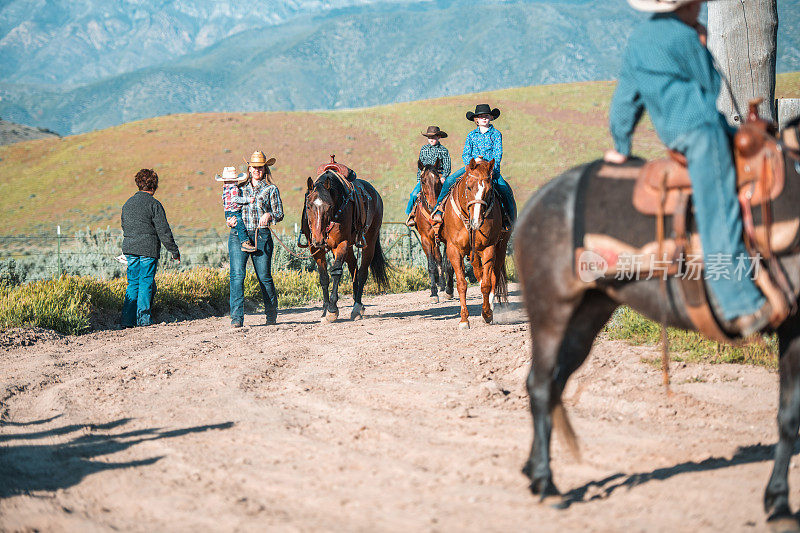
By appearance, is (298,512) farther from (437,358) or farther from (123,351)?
(123,351)

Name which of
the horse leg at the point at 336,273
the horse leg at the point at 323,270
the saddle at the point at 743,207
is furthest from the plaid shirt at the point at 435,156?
the saddle at the point at 743,207

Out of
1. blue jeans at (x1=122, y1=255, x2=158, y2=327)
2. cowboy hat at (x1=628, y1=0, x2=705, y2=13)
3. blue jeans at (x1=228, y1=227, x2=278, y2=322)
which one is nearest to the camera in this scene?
cowboy hat at (x1=628, y1=0, x2=705, y2=13)

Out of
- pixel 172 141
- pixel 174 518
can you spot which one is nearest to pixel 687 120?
pixel 174 518

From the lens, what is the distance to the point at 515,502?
14.1 ft

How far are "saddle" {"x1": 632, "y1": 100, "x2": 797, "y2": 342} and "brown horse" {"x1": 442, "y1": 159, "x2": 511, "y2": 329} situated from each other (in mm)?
5708

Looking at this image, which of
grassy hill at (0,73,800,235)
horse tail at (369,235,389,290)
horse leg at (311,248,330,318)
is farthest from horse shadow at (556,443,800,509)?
grassy hill at (0,73,800,235)

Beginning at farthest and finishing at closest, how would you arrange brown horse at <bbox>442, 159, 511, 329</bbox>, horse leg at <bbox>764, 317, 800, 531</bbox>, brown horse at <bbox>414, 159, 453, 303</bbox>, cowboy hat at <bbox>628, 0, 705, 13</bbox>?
brown horse at <bbox>414, 159, 453, 303</bbox>
brown horse at <bbox>442, 159, 511, 329</bbox>
cowboy hat at <bbox>628, 0, 705, 13</bbox>
horse leg at <bbox>764, 317, 800, 531</bbox>

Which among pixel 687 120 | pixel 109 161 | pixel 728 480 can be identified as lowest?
A: pixel 728 480

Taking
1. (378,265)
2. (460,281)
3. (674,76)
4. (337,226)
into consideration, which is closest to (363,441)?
(674,76)

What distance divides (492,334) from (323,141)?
185ft

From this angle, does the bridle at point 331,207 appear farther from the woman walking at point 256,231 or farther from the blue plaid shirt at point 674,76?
the blue plaid shirt at point 674,76

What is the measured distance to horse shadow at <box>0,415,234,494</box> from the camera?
484 centimetres

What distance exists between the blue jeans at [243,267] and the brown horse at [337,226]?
2.43 feet

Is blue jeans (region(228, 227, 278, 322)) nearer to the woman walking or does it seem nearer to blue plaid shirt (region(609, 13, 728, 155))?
the woman walking
